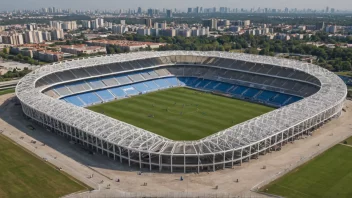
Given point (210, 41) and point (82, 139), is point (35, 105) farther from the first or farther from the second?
point (210, 41)

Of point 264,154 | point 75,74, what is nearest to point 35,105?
point 75,74

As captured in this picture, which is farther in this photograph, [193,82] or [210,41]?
[210,41]

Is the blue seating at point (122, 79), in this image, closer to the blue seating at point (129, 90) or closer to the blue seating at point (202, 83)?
the blue seating at point (129, 90)

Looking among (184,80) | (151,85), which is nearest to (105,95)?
Answer: (151,85)

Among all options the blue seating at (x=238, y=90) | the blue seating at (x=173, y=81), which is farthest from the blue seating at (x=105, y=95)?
the blue seating at (x=238, y=90)

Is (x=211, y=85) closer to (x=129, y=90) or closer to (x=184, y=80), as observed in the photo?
(x=184, y=80)
